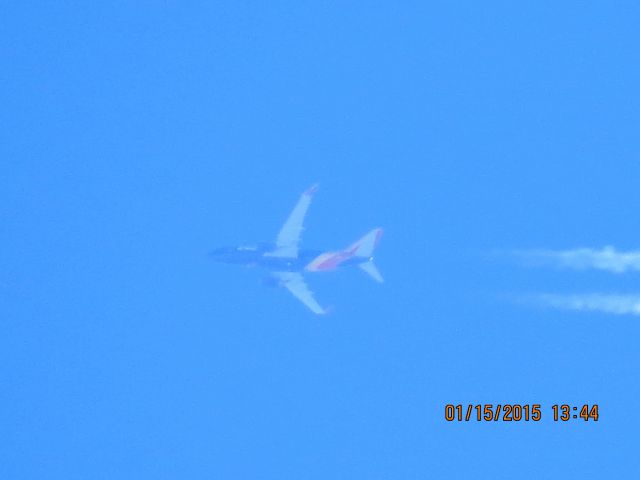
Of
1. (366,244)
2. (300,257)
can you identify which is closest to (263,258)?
(300,257)

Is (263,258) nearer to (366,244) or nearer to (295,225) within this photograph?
(295,225)

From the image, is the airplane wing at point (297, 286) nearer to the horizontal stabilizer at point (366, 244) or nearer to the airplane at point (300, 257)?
Answer: the airplane at point (300, 257)

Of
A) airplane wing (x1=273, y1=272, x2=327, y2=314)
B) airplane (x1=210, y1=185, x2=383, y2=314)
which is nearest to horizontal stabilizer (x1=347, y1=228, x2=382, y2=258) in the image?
airplane (x1=210, y1=185, x2=383, y2=314)

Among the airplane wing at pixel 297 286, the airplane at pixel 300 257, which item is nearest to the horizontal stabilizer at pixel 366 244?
the airplane at pixel 300 257

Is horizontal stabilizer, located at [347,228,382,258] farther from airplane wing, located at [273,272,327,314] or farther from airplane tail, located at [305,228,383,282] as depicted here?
airplane wing, located at [273,272,327,314]

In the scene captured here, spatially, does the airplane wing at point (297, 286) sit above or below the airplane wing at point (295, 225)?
below

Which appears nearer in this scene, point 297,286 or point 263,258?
point 263,258
